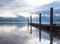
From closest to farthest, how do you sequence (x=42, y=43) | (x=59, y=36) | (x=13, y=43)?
(x=59, y=36), (x=42, y=43), (x=13, y=43)

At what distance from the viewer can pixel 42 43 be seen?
15109mm

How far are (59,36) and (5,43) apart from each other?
11.0 metres

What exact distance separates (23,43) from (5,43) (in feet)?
7.01

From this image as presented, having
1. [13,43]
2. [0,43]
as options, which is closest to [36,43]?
[13,43]

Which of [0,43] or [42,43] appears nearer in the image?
[42,43]

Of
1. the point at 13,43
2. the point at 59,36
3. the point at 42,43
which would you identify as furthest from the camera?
the point at 13,43

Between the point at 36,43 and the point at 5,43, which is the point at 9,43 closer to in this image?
the point at 5,43

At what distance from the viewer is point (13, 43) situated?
53.4ft

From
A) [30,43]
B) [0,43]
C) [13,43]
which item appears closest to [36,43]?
[30,43]

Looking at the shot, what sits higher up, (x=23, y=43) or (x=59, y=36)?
(x=59, y=36)

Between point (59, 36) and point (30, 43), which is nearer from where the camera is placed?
point (59, 36)

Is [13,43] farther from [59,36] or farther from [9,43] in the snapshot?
[59,36]

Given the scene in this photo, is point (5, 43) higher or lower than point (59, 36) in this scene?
lower

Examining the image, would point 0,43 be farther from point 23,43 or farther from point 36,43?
point 36,43
